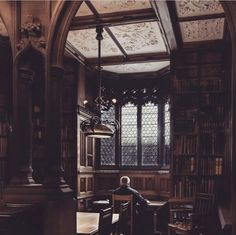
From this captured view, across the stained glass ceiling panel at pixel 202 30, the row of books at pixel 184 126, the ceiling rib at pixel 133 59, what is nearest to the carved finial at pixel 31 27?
the stained glass ceiling panel at pixel 202 30

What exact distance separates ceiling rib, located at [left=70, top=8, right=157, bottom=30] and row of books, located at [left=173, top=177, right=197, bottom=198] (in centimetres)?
307

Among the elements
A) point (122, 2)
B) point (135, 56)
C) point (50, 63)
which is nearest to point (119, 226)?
point (50, 63)

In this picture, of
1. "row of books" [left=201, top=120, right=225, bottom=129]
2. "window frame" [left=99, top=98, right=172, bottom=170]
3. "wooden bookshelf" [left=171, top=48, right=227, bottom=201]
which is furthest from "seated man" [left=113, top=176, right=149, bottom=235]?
"window frame" [left=99, top=98, right=172, bottom=170]

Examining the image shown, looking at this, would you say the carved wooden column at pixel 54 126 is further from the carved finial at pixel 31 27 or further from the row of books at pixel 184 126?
the row of books at pixel 184 126

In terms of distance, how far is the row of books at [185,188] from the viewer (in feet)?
23.7

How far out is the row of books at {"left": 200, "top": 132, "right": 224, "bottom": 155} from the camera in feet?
23.2

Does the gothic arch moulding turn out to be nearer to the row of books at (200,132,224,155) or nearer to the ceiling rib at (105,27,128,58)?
the ceiling rib at (105,27,128,58)

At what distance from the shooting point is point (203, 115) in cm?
720

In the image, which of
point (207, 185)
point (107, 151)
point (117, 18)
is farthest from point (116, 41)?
point (107, 151)

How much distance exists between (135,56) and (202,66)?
1543 mm

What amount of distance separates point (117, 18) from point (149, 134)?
4.40 m

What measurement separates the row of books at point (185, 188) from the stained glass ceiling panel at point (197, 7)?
3.08 metres

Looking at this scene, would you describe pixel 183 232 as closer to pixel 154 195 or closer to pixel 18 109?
pixel 154 195

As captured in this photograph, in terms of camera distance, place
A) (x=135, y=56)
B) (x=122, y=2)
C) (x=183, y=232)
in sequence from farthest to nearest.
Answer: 1. (x=135, y=56)
2. (x=183, y=232)
3. (x=122, y=2)
